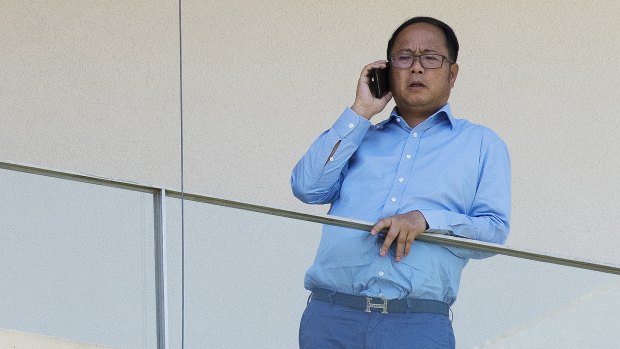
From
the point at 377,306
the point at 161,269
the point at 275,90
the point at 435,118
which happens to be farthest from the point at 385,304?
the point at 275,90

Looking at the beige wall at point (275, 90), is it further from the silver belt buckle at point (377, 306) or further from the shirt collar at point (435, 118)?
the silver belt buckle at point (377, 306)

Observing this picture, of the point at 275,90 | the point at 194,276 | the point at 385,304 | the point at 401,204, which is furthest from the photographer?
the point at 275,90

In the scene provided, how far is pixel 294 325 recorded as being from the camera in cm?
323

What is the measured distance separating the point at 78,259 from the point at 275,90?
7.98 feet

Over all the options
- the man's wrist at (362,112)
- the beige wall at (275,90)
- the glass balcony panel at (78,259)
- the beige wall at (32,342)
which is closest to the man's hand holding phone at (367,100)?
the man's wrist at (362,112)

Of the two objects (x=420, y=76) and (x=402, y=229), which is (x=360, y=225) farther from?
(x=420, y=76)

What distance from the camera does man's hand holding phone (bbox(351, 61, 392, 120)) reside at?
322 cm

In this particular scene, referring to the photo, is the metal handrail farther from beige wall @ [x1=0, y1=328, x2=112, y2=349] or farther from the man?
beige wall @ [x1=0, y1=328, x2=112, y2=349]

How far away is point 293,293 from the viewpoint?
10.6ft

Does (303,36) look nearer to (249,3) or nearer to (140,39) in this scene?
(249,3)

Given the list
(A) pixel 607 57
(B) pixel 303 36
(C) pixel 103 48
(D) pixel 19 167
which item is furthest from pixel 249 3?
(D) pixel 19 167

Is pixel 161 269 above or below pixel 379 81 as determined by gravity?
below

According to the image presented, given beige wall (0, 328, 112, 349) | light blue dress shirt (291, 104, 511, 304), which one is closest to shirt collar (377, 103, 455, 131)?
light blue dress shirt (291, 104, 511, 304)

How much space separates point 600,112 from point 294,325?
278 centimetres
